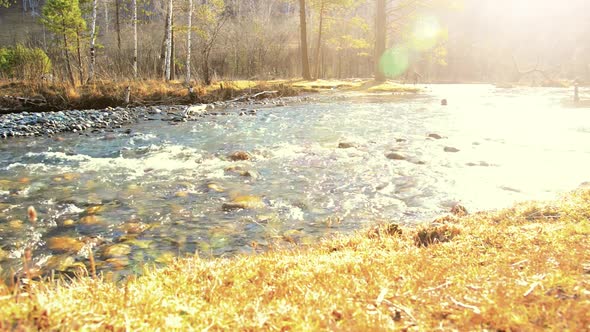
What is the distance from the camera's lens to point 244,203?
226 inches

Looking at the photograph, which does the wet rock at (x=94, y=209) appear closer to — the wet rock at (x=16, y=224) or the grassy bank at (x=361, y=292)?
the wet rock at (x=16, y=224)

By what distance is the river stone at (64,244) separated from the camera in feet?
13.9

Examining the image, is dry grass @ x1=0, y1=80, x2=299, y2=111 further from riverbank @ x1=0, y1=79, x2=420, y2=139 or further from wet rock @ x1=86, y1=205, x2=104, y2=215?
wet rock @ x1=86, y1=205, x2=104, y2=215

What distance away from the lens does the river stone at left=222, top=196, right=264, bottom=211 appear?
5.58 m

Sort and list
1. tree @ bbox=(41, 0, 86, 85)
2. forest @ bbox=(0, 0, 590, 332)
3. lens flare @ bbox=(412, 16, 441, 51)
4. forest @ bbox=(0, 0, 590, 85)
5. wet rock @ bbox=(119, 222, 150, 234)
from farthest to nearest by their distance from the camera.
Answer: lens flare @ bbox=(412, 16, 441, 51) < forest @ bbox=(0, 0, 590, 85) < tree @ bbox=(41, 0, 86, 85) < wet rock @ bbox=(119, 222, 150, 234) < forest @ bbox=(0, 0, 590, 332)

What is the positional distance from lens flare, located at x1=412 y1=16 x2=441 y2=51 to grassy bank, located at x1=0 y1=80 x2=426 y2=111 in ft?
38.6

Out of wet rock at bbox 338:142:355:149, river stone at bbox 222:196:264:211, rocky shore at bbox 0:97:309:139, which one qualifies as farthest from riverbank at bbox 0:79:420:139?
river stone at bbox 222:196:264:211

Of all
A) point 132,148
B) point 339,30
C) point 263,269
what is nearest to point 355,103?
point 132,148

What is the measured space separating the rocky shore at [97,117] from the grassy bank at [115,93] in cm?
103

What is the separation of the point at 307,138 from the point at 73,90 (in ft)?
35.5

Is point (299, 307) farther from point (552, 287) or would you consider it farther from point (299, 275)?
point (552, 287)

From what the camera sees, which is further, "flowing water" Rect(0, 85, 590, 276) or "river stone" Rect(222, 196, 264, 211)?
"river stone" Rect(222, 196, 264, 211)

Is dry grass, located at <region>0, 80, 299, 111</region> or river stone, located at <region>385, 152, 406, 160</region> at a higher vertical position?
dry grass, located at <region>0, 80, 299, 111</region>

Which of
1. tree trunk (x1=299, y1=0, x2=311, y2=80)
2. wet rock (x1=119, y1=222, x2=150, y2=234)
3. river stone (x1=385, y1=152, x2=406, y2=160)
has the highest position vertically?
tree trunk (x1=299, y1=0, x2=311, y2=80)
